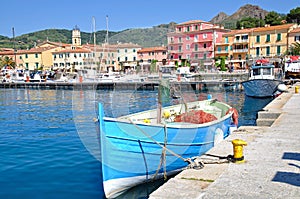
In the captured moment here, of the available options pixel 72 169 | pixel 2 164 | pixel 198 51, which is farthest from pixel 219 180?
pixel 2 164

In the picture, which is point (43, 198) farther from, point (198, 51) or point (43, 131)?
point (43, 131)

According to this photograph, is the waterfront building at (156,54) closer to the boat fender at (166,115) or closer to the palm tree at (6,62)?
the boat fender at (166,115)

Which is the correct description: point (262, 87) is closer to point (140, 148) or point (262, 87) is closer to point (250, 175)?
point (140, 148)

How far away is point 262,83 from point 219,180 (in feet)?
73.6

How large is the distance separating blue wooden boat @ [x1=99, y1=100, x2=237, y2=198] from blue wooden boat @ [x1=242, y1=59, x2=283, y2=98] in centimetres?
1893

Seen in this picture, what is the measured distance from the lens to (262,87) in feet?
84.5

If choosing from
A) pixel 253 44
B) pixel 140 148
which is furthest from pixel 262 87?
pixel 253 44

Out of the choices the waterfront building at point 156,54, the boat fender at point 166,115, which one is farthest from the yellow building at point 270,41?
the boat fender at point 166,115

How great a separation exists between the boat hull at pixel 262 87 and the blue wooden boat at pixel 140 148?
62.0 ft

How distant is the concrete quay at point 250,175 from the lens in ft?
14.2

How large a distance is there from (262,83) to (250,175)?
2207 centimetres

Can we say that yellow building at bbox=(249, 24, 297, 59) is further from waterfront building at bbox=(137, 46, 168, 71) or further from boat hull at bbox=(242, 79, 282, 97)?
waterfront building at bbox=(137, 46, 168, 71)

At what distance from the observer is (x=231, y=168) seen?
528 cm

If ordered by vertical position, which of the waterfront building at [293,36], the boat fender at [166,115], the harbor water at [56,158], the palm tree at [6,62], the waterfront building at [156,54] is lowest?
the harbor water at [56,158]
